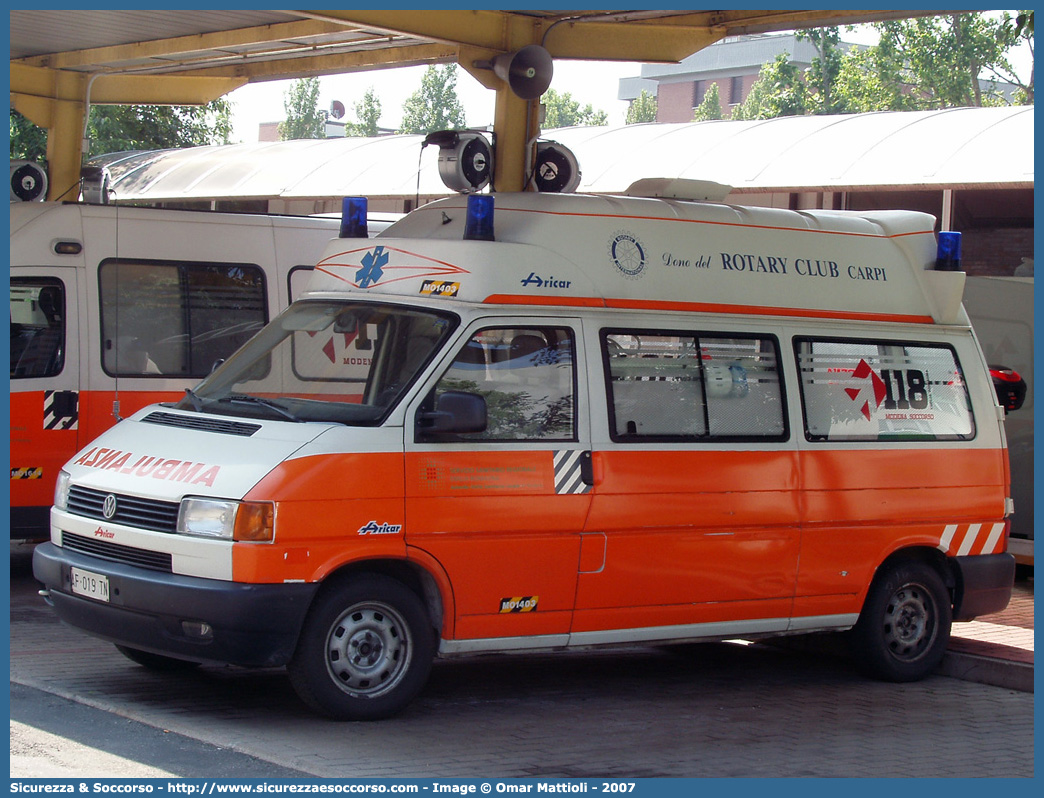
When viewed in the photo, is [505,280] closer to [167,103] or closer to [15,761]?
[15,761]

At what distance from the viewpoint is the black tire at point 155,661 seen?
25.2 feet

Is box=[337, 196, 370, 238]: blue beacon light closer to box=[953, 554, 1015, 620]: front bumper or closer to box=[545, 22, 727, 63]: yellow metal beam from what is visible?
box=[545, 22, 727, 63]: yellow metal beam

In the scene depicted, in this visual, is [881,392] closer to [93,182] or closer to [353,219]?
[353,219]

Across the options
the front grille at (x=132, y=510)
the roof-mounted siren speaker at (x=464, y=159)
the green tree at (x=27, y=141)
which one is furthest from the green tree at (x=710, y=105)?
the front grille at (x=132, y=510)

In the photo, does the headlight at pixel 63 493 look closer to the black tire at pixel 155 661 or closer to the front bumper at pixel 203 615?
the front bumper at pixel 203 615

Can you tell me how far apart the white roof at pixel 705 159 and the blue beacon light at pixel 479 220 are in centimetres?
623

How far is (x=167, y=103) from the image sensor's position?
17344mm

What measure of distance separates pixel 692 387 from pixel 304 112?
109m

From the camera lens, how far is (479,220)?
7.39 metres

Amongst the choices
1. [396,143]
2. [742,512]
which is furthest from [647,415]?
[396,143]

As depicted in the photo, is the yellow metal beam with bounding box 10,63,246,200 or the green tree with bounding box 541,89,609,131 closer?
the yellow metal beam with bounding box 10,63,246,200

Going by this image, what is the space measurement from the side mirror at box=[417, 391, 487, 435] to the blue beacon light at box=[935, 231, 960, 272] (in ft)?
11.8

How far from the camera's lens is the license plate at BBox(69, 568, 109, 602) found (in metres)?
6.77

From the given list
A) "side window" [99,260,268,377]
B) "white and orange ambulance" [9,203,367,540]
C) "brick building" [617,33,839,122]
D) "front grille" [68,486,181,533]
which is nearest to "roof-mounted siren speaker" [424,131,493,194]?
"white and orange ambulance" [9,203,367,540]
